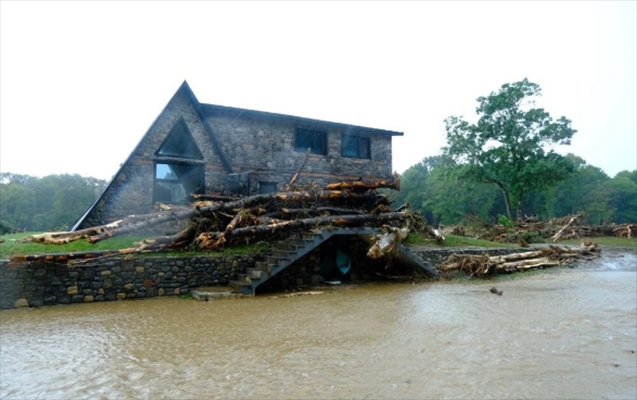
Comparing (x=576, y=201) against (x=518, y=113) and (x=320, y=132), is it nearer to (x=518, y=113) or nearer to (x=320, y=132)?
(x=518, y=113)

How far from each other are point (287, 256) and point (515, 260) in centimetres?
1111

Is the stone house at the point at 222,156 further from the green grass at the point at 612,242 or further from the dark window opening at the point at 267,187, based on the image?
the green grass at the point at 612,242

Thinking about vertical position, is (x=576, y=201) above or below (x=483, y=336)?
above

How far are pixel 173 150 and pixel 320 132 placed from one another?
8.07 m

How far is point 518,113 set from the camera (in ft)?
106

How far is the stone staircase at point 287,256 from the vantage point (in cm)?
1297

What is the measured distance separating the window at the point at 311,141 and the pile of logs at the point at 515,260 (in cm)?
921

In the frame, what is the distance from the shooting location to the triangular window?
1809 centimetres

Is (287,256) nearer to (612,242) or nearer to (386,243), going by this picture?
(386,243)

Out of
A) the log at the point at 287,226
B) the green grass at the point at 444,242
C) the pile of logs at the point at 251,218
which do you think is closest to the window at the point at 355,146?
the pile of logs at the point at 251,218

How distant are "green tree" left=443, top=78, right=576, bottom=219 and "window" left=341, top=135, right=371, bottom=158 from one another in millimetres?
13061

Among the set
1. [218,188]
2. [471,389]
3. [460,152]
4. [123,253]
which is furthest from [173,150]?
[460,152]

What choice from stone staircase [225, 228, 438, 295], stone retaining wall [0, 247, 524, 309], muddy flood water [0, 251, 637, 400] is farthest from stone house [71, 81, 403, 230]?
muddy flood water [0, 251, 637, 400]

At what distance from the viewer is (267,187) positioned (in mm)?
21156
